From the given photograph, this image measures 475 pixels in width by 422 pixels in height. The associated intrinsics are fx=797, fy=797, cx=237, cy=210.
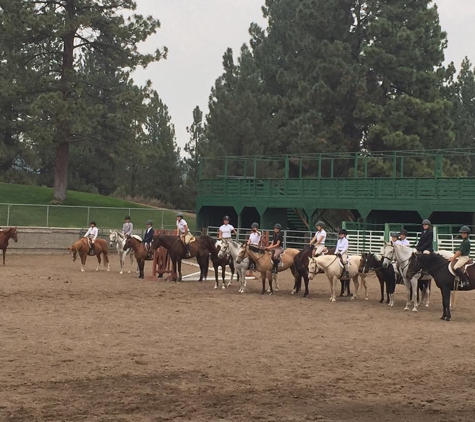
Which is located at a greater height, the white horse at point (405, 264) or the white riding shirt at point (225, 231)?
the white riding shirt at point (225, 231)

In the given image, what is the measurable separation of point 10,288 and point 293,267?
28.2 feet

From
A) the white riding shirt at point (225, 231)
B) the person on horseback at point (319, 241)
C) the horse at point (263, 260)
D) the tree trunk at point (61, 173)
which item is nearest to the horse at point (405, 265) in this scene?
the person on horseback at point (319, 241)

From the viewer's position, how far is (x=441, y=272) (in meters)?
19.2

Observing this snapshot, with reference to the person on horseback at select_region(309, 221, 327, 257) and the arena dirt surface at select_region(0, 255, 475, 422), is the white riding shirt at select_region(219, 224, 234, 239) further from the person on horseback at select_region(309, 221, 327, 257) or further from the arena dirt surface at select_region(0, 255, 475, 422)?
the arena dirt surface at select_region(0, 255, 475, 422)

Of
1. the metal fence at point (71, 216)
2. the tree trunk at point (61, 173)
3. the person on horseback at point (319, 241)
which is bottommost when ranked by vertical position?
the person on horseback at point (319, 241)

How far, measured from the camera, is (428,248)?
2109 centimetres

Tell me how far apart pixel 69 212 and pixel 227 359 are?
38161 millimetres

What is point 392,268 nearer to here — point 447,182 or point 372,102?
point 447,182

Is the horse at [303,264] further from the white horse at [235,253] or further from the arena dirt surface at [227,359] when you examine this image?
the white horse at [235,253]

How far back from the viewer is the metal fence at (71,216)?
4618cm

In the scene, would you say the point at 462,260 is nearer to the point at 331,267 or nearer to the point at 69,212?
the point at 331,267

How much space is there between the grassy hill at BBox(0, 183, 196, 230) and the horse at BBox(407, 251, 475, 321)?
28267mm

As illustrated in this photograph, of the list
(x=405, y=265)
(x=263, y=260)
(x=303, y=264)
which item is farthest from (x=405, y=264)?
(x=263, y=260)

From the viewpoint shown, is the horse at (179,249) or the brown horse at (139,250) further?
the brown horse at (139,250)
